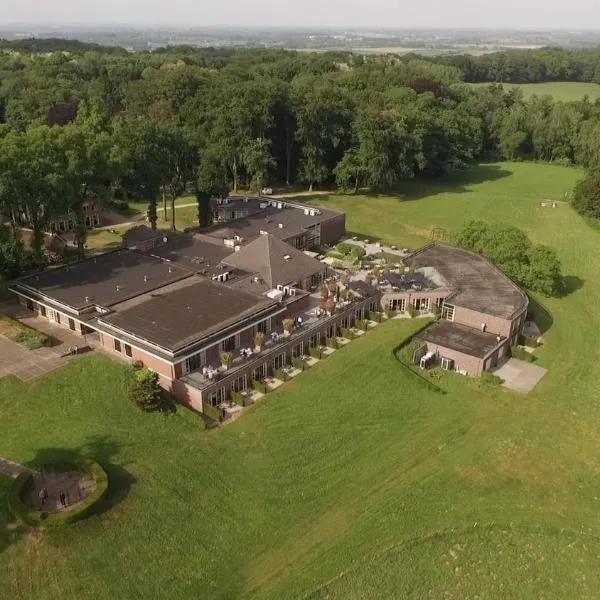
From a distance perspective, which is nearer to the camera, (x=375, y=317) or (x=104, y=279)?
(x=104, y=279)

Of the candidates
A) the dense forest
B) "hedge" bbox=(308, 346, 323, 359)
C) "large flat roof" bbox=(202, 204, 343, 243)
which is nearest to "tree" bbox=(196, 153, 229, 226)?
the dense forest

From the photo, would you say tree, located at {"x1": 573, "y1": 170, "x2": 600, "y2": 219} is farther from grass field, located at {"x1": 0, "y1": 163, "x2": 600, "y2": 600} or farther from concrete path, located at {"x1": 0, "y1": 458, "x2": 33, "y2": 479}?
concrete path, located at {"x1": 0, "y1": 458, "x2": 33, "y2": 479}

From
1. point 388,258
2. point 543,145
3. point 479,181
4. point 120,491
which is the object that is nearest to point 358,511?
point 120,491

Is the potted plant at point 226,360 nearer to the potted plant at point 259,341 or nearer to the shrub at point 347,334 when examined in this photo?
the potted plant at point 259,341

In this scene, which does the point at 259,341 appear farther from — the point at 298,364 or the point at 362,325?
the point at 362,325

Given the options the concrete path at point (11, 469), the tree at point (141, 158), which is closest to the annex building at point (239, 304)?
the tree at point (141, 158)

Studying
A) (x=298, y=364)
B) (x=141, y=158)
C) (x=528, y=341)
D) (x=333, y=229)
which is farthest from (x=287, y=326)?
(x=141, y=158)
